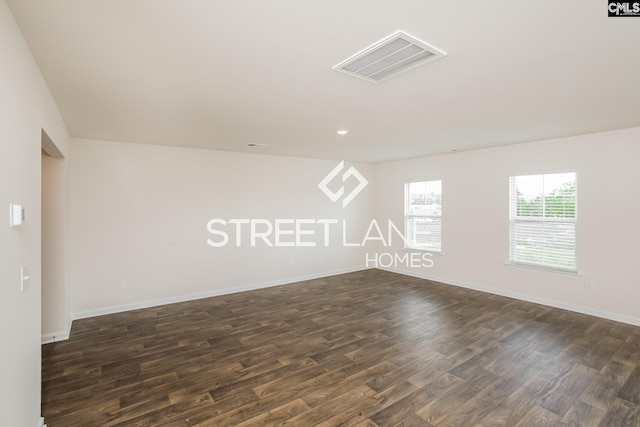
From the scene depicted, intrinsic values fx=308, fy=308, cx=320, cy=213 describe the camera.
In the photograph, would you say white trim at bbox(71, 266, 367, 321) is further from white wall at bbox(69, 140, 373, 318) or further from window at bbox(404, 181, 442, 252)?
window at bbox(404, 181, 442, 252)

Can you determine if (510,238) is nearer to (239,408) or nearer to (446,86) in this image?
(446,86)

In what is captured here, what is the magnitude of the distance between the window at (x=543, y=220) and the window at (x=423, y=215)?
1347 millimetres

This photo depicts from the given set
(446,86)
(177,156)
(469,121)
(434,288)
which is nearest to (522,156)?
(469,121)

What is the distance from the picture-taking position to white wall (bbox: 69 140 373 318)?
13.9 ft

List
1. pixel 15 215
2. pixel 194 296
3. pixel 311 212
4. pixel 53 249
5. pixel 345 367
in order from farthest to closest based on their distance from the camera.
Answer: pixel 311 212, pixel 194 296, pixel 53 249, pixel 345 367, pixel 15 215

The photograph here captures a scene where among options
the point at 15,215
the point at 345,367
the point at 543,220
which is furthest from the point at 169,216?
the point at 543,220

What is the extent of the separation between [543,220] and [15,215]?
5.77m

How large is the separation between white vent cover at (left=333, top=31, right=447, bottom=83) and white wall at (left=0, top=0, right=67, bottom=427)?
1.77 meters

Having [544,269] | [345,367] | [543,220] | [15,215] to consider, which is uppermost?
[15,215]

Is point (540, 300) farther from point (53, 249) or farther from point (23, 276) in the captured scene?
point (53, 249)

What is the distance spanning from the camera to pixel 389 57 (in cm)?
198

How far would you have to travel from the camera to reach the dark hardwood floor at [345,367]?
2244 mm

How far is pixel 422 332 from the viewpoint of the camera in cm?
366

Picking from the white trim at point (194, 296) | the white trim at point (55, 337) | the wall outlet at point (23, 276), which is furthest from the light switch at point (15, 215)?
the white trim at point (194, 296)
